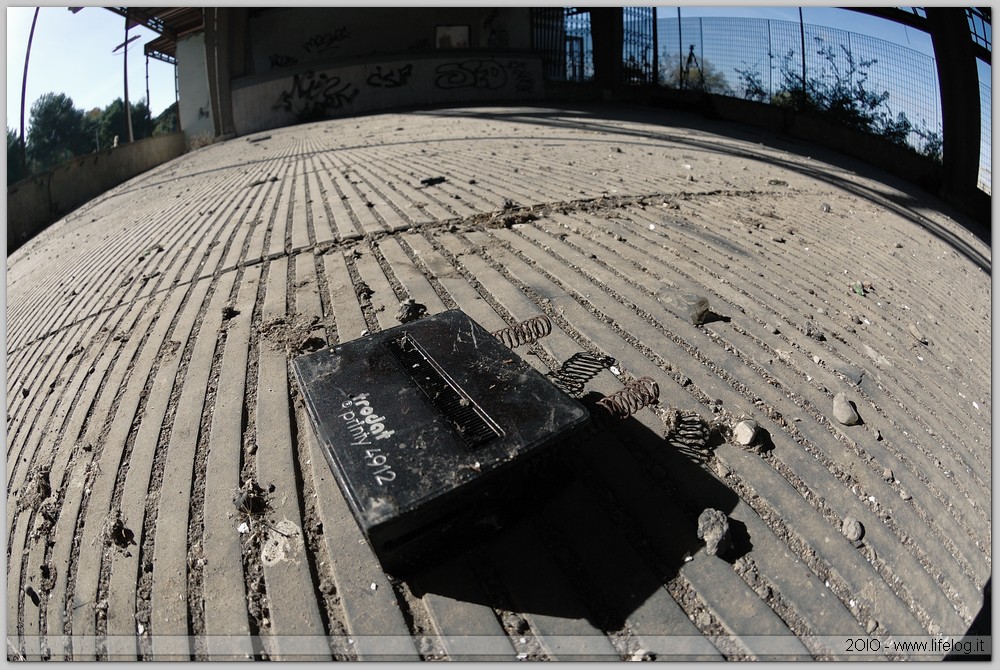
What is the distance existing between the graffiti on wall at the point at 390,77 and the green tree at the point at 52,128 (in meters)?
10.9

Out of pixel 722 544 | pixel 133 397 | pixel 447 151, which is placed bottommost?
pixel 722 544

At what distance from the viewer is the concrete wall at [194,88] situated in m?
16.3

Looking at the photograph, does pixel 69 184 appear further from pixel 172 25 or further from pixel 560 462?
pixel 560 462

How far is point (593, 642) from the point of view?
1630mm

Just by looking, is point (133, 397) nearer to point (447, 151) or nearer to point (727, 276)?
point (727, 276)

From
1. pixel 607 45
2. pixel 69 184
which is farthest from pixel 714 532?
pixel 607 45

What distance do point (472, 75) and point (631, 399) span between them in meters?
16.8

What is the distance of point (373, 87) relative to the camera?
54.9 feet

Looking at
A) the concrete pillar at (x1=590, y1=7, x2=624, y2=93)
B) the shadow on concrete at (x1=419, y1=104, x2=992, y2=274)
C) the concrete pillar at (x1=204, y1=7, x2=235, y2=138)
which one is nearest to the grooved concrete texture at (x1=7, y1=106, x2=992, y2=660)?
the shadow on concrete at (x1=419, y1=104, x2=992, y2=274)

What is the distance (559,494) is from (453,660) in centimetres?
62

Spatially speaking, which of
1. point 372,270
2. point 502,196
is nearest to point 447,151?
point 502,196

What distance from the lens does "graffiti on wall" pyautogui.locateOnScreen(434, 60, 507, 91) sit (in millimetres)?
16859

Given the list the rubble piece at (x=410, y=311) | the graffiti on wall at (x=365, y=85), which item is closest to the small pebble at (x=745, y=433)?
the rubble piece at (x=410, y=311)

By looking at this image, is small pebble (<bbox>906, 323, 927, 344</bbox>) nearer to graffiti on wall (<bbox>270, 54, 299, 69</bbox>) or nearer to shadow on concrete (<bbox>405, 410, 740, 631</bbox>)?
shadow on concrete (<bbox>405, 410, 740, 631</bbox>)
